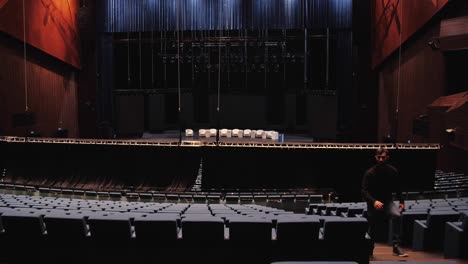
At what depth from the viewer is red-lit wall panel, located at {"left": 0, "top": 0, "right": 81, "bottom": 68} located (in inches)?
790

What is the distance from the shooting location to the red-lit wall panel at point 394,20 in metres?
17.9

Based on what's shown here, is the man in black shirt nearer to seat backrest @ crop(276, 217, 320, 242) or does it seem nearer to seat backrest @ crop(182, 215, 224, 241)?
seat backrest @ crop(276, 217, 320, 242)

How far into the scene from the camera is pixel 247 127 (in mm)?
29203

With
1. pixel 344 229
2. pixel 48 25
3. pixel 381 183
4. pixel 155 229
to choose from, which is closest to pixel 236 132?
pixel 48 25

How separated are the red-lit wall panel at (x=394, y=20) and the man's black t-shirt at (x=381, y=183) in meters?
12.1

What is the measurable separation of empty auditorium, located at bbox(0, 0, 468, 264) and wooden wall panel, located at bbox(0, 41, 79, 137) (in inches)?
4.1

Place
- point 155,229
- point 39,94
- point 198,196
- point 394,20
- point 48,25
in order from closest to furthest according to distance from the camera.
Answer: point 155,229
point 198,196
point 394,20
point 39,94
point 48,25

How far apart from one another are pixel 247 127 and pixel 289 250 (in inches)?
929

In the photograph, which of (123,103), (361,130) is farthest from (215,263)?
(123,103)

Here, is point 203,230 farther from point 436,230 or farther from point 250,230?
point 436,230

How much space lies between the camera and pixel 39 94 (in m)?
22.9

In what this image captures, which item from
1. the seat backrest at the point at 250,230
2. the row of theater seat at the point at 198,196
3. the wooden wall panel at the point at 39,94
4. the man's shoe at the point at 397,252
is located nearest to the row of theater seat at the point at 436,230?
the man's shoe at the point at 397,252

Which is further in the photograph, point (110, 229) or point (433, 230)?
point (433, 230)

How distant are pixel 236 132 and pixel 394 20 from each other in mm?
9577
